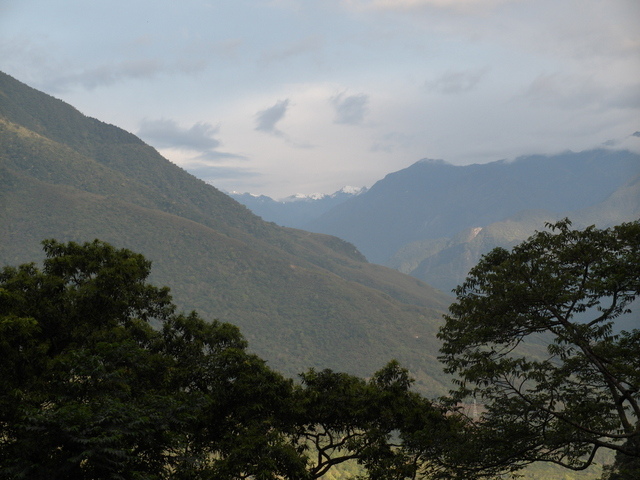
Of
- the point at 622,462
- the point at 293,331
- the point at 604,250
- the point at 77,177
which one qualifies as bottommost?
the point at 293,331

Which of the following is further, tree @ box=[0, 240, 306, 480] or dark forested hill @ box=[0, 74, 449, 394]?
dark forested hill @ box=[0, 74, 449, 394]

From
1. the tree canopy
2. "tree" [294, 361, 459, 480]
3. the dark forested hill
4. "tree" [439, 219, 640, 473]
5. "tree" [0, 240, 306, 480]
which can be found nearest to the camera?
"tree" [0, 240, 306, 480]

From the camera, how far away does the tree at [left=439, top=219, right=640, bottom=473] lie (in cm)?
A: 1435

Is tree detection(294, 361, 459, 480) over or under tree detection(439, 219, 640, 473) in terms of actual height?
under

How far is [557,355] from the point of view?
15.7 m

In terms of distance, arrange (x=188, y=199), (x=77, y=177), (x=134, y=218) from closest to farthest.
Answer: (x=134, y=218)
(x=77, y=177)
(x=188, y=199)

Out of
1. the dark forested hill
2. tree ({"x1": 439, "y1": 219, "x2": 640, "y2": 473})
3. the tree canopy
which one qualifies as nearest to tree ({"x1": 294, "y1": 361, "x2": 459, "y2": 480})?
the tree canopy

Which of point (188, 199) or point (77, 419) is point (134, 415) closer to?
point (77, 419)

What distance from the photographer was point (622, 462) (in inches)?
666

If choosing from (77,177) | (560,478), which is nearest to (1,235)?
(77,177)

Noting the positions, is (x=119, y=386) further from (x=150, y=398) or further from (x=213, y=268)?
(x=213, y=268)

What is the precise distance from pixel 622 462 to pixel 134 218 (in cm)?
10197

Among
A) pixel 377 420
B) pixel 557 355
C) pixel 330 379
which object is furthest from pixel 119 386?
pixel 557 355

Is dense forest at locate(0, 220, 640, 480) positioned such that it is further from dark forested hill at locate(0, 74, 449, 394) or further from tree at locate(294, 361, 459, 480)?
dark forested hill at locate(0, 74, 449, 394)
